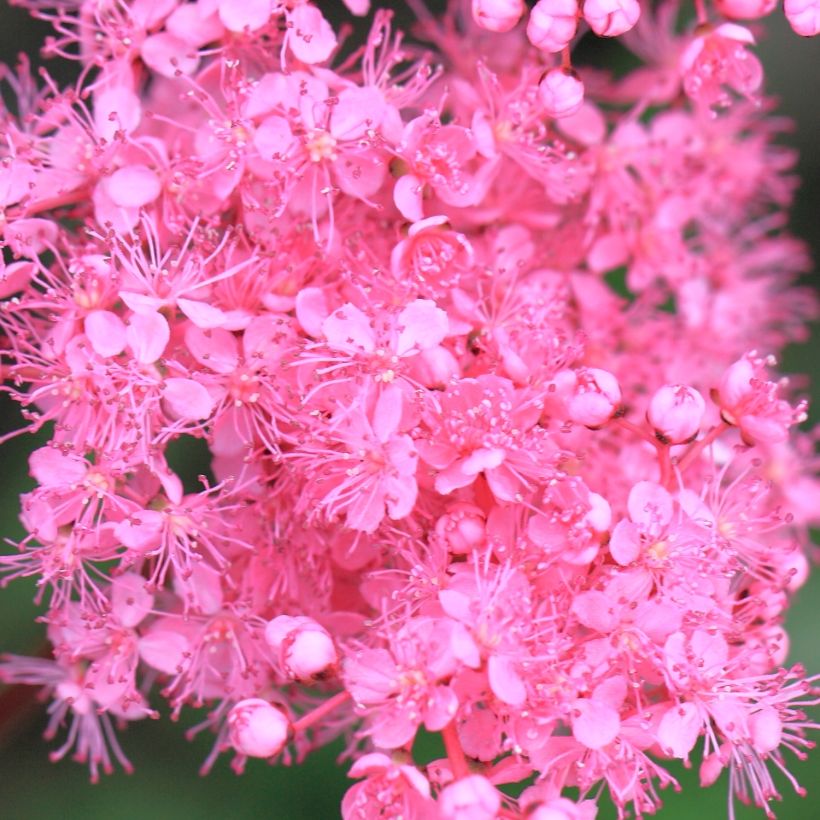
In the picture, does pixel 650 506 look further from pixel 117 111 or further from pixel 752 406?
pixel 117 111

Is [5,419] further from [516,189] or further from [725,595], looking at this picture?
[725,595]

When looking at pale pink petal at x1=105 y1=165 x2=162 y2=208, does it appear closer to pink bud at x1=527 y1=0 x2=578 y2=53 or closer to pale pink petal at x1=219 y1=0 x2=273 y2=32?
pale pink petal at x1=219 y1=0 x2=273 y2=32

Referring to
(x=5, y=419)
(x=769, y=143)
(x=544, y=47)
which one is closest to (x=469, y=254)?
(x=544, y=47)

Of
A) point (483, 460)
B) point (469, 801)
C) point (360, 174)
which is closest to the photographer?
point (469, 801)

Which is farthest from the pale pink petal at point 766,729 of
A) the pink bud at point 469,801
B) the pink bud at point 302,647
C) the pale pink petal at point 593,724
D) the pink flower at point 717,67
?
the pink flower at point 717,67

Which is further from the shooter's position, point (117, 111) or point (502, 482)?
point (117, 111)

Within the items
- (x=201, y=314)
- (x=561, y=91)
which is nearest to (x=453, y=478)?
(x=201, y=314)
